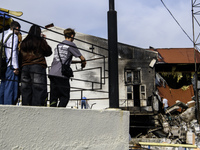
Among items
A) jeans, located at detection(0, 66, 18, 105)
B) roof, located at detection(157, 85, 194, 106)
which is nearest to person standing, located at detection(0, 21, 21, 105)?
jeans, located at detection(0, 66, 18, 105)

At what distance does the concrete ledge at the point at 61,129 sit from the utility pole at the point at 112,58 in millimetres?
199

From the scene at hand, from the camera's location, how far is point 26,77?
3451 mm

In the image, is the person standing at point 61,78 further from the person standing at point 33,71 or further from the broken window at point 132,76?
the broken window at point 132,76

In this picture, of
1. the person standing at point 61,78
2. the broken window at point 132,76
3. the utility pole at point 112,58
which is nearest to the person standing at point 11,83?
the person standing at point 61,78

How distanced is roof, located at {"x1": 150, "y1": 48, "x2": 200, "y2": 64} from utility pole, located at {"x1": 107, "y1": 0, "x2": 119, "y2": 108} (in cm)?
1961

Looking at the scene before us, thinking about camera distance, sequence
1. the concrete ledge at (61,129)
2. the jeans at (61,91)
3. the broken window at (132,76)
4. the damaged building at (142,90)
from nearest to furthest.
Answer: the concrete ledge at (61,129) < the jeans at (61,91) < the damaged building at (142,90) < the broken window at (132,76)

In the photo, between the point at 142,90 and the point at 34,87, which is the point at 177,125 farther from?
the point at 34,87

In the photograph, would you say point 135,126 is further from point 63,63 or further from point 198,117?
point 63,63

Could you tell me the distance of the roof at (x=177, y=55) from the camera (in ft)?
75.7

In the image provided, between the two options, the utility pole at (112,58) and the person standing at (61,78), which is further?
the person standing at (61,78)

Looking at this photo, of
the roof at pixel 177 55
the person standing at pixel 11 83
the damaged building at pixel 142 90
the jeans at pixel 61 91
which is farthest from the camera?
the roof at pixel 177 55

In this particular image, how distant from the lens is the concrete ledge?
2.36 metres

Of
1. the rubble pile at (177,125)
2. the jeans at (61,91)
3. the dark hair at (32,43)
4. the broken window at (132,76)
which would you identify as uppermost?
the broken window at (132,76)

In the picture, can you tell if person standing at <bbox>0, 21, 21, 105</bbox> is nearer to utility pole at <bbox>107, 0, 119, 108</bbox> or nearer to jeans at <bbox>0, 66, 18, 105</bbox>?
jeans at <bbox>0, 66, 18, 105</bbox>
